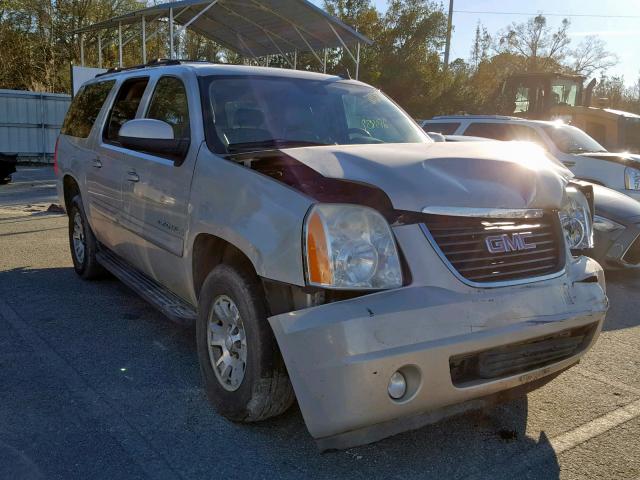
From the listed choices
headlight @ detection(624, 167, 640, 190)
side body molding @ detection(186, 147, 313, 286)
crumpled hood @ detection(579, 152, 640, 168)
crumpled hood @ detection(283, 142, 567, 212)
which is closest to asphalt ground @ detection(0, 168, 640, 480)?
side body molding @ detection(186, 147, 313, 286)

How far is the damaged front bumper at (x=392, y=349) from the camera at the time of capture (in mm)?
2367

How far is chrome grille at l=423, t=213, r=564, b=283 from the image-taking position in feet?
8.60

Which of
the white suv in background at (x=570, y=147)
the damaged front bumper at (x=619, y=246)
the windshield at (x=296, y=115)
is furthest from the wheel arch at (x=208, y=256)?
the white suv in background at (x=570, y=147)

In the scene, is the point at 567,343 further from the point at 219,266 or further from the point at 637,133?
the point at 637,133

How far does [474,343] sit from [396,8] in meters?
29.6

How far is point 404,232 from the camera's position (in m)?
2.59

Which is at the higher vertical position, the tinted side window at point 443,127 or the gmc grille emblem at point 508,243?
the tinted side window at point 443,127

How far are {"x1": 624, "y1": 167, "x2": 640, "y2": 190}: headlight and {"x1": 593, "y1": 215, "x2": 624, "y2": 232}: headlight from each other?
3067 mm

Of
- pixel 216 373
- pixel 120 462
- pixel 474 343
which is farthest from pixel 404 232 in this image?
pixel 120 462

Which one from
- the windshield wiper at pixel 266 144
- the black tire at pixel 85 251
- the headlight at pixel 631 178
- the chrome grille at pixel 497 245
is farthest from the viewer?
the headlight at pixel 631 178

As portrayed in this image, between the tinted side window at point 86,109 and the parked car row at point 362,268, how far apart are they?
1.97 metres

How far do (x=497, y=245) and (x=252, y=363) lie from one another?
4.14 ft

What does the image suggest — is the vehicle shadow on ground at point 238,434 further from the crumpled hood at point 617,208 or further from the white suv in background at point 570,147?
the white suv in background at point 570,147

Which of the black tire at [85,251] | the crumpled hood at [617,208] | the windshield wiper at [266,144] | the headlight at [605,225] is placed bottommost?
the black tire at [85,251]
